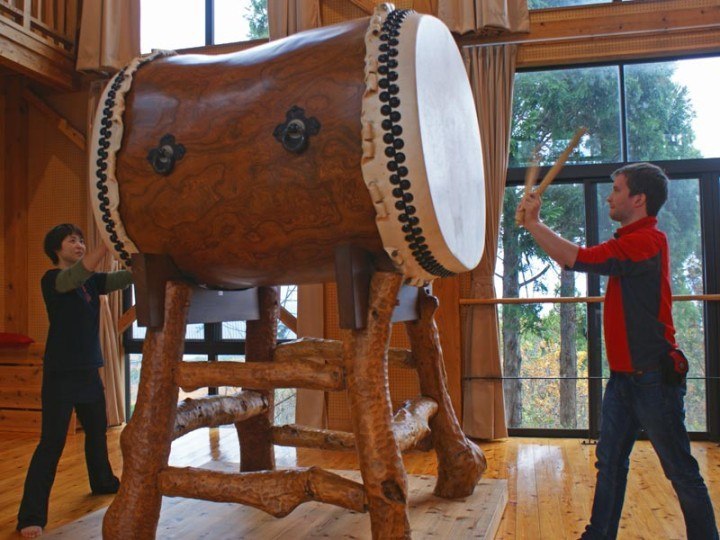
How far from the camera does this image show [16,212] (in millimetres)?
5516

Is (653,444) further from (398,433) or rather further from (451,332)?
(451,332)

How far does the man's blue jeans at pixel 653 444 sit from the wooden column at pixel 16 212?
4.74 m

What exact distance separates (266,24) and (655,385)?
4193 mm

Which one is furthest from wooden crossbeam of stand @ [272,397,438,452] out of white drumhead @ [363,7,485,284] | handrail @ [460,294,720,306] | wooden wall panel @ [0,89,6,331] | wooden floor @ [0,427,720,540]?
wooden wall panel @ [0,89,6,331]

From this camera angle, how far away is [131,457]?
1979mm

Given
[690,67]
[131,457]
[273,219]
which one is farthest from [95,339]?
[690,67]

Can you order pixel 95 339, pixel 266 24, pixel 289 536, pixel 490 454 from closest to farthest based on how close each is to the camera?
pixel 289 536, pixel 95 339, pixel 490 454, pixel 266 24

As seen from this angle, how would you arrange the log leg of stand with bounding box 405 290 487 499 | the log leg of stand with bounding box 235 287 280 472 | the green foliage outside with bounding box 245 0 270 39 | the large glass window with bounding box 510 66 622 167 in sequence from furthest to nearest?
1. the green foliage outside with bounding box 245 0 270 39
2. the large glass window with bounding box 510 66 622 167
3. the log leg of stand with bounding box 235 287 280 472
4. the log leg of stand with bounding box 405 290 487 499

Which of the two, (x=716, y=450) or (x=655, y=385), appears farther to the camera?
(x=716, y=450)

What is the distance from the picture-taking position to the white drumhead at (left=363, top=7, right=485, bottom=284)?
171 centimetres

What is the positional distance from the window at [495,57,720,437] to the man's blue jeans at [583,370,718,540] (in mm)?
2261

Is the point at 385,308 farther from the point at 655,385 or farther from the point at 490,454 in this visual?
the point at 490,454

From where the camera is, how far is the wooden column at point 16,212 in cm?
549

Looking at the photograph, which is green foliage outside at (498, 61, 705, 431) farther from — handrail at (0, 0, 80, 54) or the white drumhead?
handrail at (0, 0, 80, 54)
